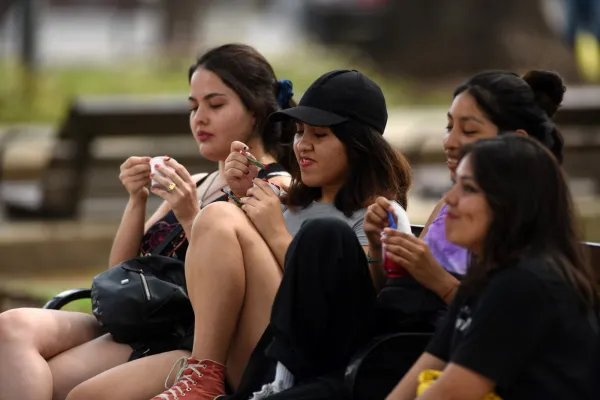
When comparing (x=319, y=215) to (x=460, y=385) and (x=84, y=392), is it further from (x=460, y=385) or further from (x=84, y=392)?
(x=460, y=385)

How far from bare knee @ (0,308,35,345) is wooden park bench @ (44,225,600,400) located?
1.28 m

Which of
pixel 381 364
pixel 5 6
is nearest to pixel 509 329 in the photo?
pixel 381 364

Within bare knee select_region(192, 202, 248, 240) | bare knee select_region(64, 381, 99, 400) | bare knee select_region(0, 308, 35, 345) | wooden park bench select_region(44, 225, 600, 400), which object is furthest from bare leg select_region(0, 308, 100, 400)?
wooden park bench select_region(44, 225, 600, 400)

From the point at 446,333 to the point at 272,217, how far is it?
92cm

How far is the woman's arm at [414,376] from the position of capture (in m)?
3.46

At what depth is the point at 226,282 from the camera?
13.4 feet

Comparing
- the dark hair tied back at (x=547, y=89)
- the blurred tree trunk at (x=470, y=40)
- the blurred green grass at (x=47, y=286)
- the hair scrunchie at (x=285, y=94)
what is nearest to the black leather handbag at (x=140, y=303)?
the hair scrunchie at (x=285, y=94)

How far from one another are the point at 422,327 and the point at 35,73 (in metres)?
11.4

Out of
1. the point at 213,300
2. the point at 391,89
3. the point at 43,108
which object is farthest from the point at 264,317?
the point at 391,89

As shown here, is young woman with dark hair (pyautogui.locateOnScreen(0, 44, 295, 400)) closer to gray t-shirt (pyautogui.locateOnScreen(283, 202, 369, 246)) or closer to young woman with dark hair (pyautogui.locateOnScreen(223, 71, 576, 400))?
gray t-shirt (pyautogui.locateOnScreen(283, 202, 369, 246))

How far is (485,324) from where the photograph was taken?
3.24m

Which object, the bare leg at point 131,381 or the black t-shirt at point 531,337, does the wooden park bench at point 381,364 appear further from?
the bare leg at point 131,381

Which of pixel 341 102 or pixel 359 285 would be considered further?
pixel 341 102

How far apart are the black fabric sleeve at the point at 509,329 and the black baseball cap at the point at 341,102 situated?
1.17 metres
